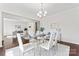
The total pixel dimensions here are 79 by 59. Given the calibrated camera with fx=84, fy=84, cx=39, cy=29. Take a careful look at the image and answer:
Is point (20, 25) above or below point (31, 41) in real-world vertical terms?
above

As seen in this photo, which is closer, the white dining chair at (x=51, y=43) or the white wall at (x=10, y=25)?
the white wall at (x=10, y=25)

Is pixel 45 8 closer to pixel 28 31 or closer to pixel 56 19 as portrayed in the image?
pixel 56 19

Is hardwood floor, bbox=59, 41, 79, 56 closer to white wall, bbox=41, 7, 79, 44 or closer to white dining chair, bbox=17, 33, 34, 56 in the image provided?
white wall, bbox=41, 7, 79, 44

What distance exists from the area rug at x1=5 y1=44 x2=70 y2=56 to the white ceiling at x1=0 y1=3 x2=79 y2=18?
83cm

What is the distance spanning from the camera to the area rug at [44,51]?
1.95 m

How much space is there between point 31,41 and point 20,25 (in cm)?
46

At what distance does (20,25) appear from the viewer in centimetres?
196

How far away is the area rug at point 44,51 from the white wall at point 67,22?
0.23 metres

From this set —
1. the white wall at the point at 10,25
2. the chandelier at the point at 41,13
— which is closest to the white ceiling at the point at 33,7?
the chandelier at the point at 41,13

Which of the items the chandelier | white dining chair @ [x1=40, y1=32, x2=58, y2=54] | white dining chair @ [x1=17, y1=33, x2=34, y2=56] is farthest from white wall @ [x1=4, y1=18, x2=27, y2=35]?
white dining chair @ [x1=40, y1=32, x2=58, y2=54]

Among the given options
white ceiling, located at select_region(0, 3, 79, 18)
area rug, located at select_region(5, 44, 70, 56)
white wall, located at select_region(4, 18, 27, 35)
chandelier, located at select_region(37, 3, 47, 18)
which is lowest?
area rug, located at select_region(5, 44, 70, 56)

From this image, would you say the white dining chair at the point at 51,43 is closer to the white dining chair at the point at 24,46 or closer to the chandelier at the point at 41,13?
the white dining chair at the point at 24,46

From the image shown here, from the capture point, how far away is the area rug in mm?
1950

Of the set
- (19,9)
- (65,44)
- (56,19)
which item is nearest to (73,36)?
(65,44)
